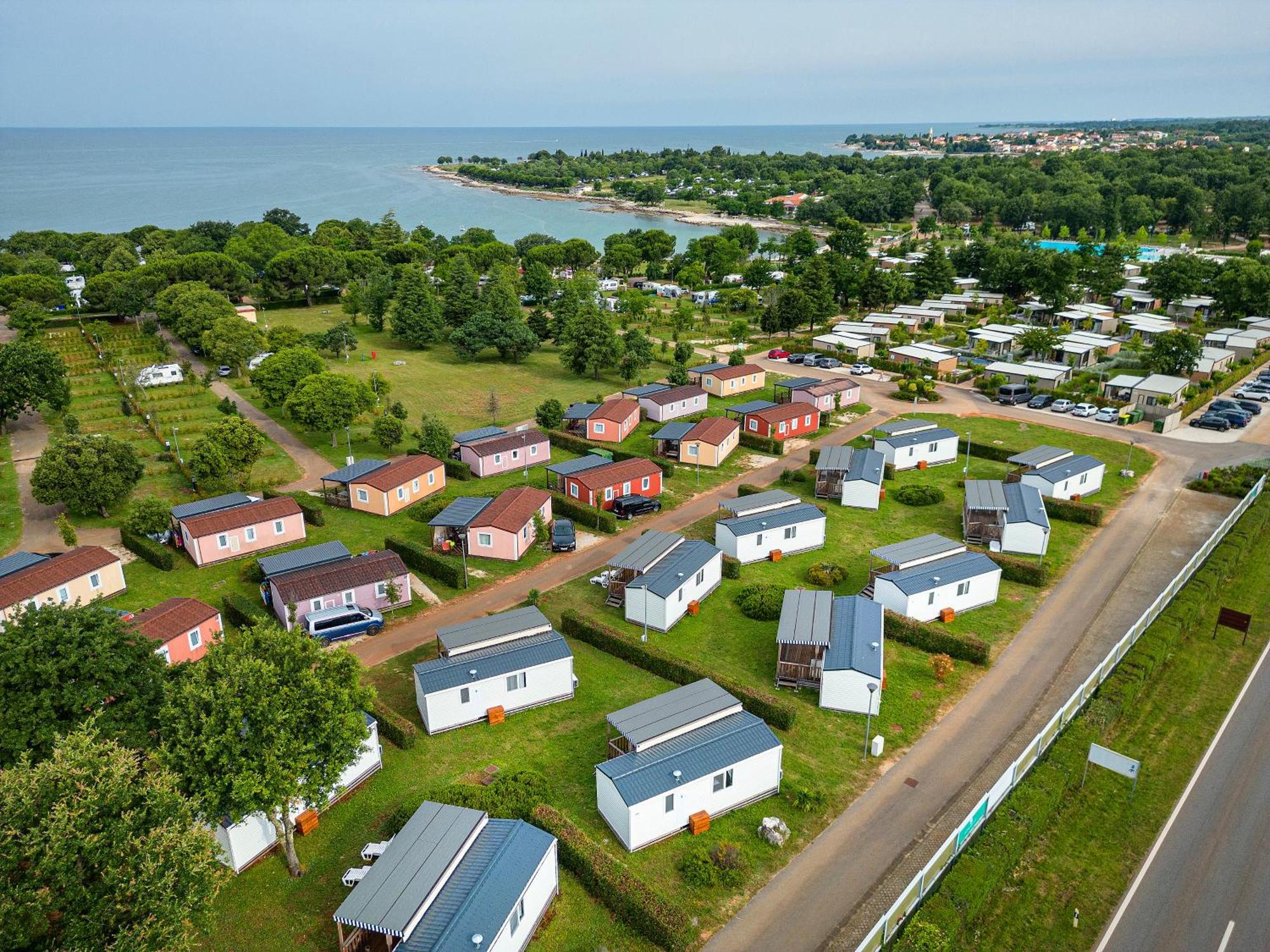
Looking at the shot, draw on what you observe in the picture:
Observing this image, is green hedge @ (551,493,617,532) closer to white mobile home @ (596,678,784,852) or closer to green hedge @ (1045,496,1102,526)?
white mobile home @ (596,678,784,852)

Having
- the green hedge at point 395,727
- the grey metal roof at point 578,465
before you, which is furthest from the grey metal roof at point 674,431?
the green hedge at point 395,727

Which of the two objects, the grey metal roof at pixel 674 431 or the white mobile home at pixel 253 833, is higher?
the grey metal roof at pixel 674 431

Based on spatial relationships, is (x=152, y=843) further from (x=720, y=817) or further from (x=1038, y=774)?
(x=1038, y=774)

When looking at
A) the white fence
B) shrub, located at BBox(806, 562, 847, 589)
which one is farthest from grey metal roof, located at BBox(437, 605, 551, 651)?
the white fence

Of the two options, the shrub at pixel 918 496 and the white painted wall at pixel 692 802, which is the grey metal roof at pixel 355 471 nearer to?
the white painted wall at pixel 692 802

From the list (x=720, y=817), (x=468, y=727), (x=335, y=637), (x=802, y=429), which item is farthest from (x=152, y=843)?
(x=802, y=429)

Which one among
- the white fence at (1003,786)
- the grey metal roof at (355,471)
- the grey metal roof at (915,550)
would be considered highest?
the grey metal roof at (355,471)

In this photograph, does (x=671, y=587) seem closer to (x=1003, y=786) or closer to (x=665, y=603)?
(x=665, y=603)
